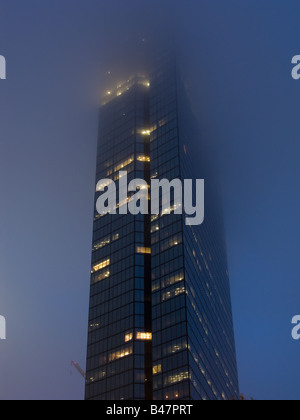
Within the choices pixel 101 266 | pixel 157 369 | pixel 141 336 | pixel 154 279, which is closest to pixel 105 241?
pixel 101 266

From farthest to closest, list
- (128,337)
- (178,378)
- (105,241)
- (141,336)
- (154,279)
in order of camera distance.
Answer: (105,241), (154,279), (128,337), (141,336), (178,378)

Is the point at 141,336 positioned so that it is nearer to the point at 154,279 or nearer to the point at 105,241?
the point at 154,279

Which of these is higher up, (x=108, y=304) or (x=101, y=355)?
(x=108, y=304)

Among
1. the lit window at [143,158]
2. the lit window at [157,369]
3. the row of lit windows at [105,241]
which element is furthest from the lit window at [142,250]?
the lit window at [157,369]

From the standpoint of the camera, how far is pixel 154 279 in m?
142

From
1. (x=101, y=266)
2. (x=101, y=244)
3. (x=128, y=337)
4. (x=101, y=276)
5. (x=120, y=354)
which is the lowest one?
(x=120, y=354)

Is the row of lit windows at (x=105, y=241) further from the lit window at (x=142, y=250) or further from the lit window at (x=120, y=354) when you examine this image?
the lit window at (x=120, y=354)

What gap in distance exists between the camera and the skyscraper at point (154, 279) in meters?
129
